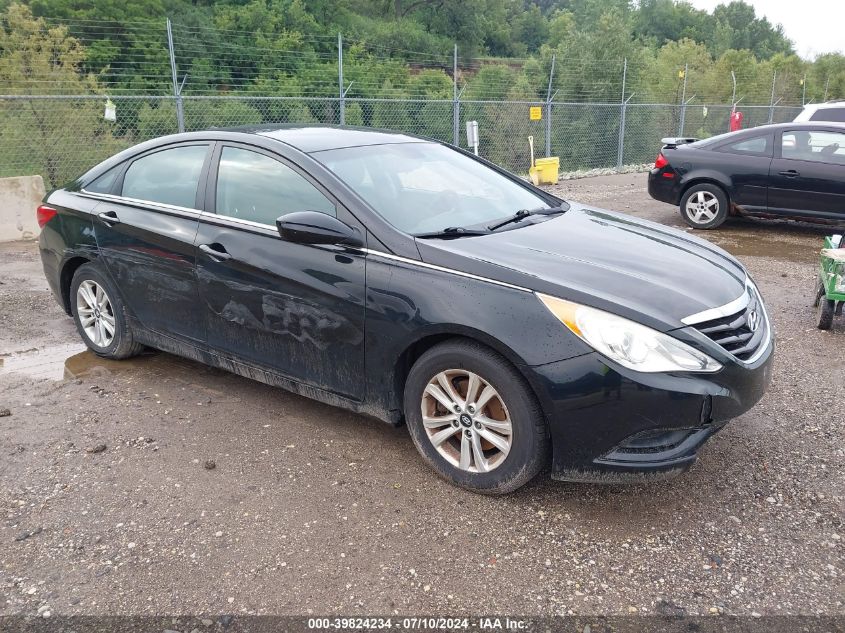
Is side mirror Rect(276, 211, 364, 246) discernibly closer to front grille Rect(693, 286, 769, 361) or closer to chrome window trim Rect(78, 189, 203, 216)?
chrome window trim Rect(78, 189, 203, 216)

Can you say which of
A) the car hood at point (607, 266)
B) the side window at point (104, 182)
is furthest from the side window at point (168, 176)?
the car hood at point (607, 266)

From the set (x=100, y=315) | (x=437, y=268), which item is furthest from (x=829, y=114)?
(x=100, y=315)

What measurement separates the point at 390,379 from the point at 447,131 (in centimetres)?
1846

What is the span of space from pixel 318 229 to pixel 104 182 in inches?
87.6

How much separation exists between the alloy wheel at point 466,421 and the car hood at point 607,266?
49 centimetres

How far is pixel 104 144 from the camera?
16.6m

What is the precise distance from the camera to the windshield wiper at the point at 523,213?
3.75 m

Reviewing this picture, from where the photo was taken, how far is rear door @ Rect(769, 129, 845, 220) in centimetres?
882

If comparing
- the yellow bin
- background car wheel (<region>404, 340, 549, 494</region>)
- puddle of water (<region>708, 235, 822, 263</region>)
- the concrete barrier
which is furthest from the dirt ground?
the yellow bin

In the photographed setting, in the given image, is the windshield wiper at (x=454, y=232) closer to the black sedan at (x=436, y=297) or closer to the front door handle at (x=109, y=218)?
the black sedan at (x=436, y=297)

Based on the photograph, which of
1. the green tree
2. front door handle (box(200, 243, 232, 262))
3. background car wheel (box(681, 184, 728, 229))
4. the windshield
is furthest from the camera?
the green tree

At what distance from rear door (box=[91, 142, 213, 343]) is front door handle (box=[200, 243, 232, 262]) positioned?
120mm

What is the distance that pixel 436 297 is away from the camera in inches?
125

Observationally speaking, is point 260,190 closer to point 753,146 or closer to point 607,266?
point 607,266
